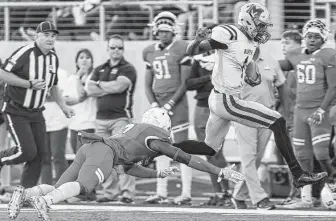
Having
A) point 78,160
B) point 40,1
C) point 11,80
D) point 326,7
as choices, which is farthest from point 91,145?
point 40,1

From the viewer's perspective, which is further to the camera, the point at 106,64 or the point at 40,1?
the point at 40,1

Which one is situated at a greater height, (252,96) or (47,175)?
(252,96)

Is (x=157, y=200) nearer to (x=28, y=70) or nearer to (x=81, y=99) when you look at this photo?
(x=81, y=99)

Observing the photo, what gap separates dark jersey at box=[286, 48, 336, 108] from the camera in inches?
441

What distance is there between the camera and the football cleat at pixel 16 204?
840cm

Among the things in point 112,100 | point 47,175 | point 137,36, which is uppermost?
point 137,36

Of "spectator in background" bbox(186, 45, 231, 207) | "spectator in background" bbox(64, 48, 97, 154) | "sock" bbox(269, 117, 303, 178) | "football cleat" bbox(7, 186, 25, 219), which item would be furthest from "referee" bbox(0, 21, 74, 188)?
"sock" bbox(269, 117, 303, 178)

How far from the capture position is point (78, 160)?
910cm

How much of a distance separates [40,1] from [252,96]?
587 cm

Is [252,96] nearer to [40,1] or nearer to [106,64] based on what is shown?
[106,64]

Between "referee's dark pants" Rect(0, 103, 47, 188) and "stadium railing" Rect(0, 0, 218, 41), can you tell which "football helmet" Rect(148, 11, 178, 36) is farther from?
"stadium railing" Rect(0, 0, 218, 41)

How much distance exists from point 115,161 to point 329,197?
2.81 meters

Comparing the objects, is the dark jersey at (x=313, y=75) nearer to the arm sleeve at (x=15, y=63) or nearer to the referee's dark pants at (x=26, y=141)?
the referee's dark pants at (x=26, y=141)

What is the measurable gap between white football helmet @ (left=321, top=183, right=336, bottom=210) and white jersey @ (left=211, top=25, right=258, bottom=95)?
181 cm
